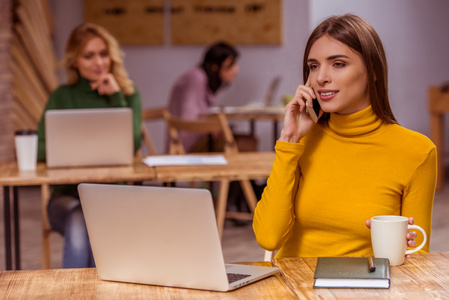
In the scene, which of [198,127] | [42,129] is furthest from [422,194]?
[198,127]

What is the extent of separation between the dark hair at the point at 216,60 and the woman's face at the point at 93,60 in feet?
8.20

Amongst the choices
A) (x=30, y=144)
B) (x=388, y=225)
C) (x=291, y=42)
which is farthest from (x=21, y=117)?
(x=388, y=225)

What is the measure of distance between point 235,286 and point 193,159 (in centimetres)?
167

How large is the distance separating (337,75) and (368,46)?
0.10 m

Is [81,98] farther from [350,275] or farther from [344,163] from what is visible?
[350,275]

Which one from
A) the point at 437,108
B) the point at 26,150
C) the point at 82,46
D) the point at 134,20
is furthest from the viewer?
the point at 134,20

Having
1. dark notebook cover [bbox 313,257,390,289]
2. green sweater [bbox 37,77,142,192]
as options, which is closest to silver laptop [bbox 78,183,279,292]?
dark notebook cover [bbox 313,257,390,289]

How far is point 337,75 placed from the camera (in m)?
1.54

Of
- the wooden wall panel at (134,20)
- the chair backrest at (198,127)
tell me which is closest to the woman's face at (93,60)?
the chair backrest at (198,127)

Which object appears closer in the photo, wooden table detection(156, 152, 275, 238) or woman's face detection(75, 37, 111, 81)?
wooden table detection(156, 152, 275, 238)

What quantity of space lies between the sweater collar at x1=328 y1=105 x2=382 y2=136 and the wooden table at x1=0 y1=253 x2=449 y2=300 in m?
0.41

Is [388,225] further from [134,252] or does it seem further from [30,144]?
[30,144]

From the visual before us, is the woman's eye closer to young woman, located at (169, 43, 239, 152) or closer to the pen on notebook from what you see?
the pen on notebook

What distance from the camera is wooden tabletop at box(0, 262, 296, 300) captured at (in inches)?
44.9
